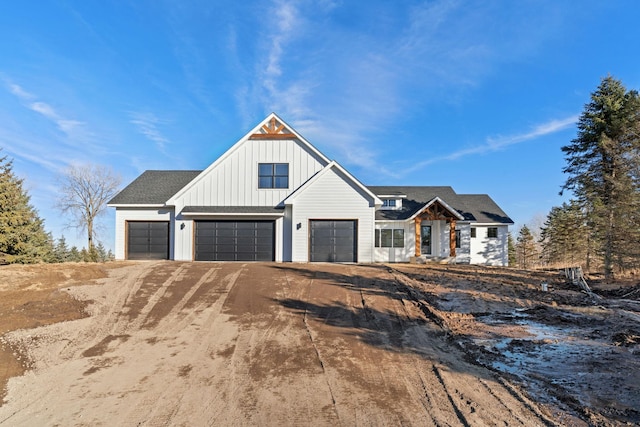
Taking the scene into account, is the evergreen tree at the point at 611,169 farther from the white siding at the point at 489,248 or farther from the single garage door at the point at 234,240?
the single garage door at the point at 234,240

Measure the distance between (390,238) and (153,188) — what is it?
47.5 feet

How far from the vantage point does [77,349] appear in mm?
6656

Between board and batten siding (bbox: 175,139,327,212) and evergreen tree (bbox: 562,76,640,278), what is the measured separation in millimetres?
14833

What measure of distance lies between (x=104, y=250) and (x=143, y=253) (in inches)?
1219

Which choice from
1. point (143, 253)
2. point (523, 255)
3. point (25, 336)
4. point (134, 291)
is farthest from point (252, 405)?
point (523, 255)

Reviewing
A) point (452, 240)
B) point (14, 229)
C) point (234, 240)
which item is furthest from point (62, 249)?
point (452, 240)

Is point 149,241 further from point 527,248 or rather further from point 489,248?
point 527,248

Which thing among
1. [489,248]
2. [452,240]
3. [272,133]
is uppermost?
[272,133]

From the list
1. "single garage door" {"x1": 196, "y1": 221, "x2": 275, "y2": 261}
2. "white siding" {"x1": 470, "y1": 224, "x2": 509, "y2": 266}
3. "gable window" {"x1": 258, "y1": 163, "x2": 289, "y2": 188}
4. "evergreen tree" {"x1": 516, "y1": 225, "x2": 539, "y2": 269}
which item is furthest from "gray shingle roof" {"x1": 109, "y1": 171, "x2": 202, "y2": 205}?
"evergreen tree" {"x1": 516, "y1": 225, "x2": 539, "y2": 269}

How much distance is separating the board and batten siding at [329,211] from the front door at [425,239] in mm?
5966

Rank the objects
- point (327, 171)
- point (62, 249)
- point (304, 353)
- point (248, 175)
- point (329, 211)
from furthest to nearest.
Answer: point (62, 249) → point (248, 175) → point (327, 171) → point (329, 211) → point (304, 353)

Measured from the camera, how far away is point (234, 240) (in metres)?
18.4

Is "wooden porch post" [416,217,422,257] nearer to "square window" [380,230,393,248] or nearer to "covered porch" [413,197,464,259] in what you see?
"covered porch" [413,197,464,259]

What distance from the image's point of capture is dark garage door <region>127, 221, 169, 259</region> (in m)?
19.0
